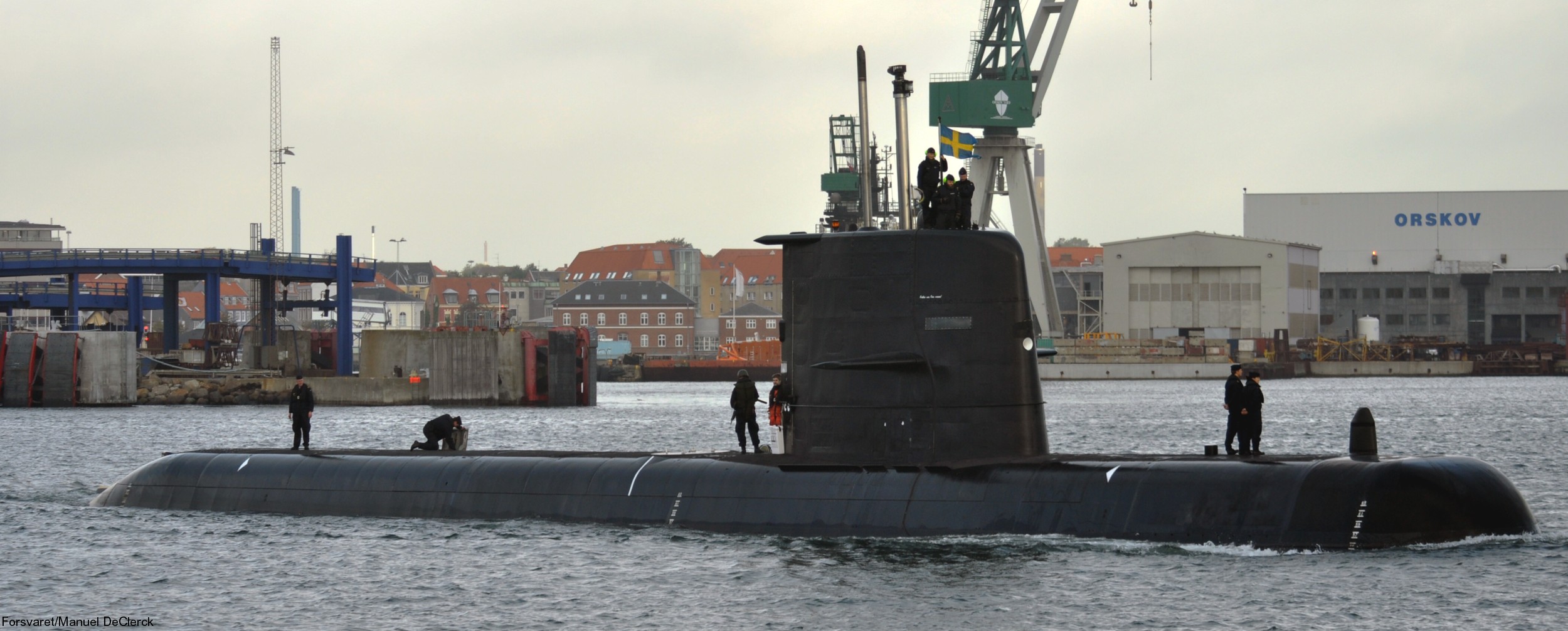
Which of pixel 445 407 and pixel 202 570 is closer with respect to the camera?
pixel 202 570

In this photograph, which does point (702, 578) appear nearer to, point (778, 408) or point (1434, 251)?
point (778, 408)

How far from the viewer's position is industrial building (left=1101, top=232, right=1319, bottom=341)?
102 meters

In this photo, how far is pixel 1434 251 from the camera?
376 feet

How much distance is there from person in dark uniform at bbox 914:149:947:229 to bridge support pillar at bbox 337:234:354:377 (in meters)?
55.0

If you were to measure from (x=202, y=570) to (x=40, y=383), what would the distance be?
46.0 meters

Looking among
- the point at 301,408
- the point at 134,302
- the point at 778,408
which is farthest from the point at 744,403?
the point at 134,302

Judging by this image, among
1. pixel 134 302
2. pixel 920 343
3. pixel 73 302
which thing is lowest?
pixel 920 343

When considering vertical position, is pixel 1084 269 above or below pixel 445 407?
above

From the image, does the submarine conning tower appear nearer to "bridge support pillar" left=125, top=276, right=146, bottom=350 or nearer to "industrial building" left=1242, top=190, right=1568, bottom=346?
"bridge support pillar" left=125, top=276, right=146, bottom=350

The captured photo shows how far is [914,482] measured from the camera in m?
16.5

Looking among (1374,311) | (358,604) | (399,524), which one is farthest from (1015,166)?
(358,604)

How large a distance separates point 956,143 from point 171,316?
124 ft

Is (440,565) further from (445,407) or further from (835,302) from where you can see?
(445,407)

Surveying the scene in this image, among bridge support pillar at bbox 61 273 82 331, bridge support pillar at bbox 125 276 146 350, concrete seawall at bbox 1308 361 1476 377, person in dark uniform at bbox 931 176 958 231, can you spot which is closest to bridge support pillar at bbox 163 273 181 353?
bridge support pillar at bbox 125 276 146 350
